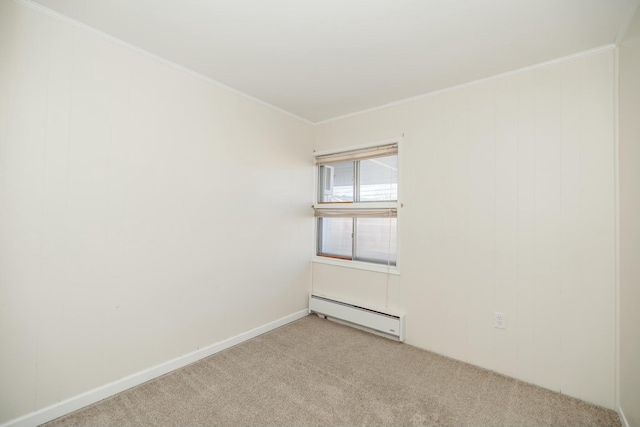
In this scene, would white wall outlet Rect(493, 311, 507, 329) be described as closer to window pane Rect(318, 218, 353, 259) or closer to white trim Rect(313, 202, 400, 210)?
white trim Rect(313, 202, 400, 210)

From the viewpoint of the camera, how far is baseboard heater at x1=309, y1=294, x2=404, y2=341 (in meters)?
2.80

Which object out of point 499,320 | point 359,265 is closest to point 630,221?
point 499,320

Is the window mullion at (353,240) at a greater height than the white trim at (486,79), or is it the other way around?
the white trim at (486,79)

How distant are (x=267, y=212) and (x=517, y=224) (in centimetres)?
226

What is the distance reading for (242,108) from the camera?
9.21 feet

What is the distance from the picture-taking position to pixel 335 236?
352 centimetres

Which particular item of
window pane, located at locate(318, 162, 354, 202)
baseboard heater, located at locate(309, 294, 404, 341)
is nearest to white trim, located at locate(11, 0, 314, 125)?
window pane, located at locate(318, 162, 354, 202)

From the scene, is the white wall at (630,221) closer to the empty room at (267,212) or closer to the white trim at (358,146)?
the empty room at (267,212)

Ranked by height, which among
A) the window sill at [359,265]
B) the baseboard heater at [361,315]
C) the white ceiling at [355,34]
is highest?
the white ceiling at [355,34]

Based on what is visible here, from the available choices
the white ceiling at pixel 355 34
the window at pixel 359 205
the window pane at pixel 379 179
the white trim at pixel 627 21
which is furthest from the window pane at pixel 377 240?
the white trim at pixel 627 21

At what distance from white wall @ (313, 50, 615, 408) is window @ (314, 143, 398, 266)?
176 millimetres

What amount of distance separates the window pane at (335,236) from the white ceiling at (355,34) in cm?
156

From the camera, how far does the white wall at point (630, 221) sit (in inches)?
62.2

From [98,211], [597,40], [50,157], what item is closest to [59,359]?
[98,211]
